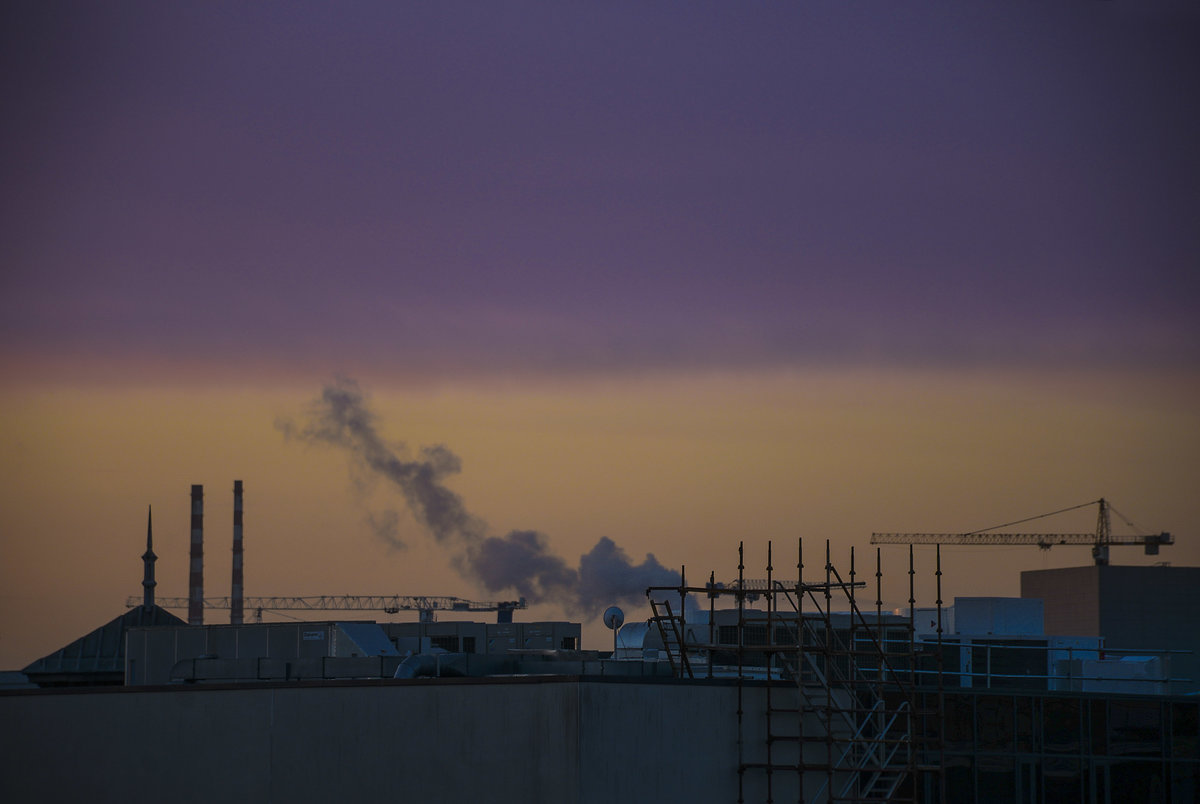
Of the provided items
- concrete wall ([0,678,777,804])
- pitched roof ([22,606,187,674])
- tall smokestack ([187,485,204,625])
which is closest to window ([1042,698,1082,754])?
concrete wall ([0,678,777,804])

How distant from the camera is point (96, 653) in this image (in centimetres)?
8319

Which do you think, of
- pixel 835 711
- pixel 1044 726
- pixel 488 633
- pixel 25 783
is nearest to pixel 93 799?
pixel 25 783

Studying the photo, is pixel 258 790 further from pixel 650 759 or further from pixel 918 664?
pixel 918 664

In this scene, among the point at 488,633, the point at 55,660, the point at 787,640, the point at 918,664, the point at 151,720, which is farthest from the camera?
the point at 55,660

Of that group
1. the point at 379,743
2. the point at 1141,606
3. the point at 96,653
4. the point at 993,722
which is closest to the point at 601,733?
the point at 379,743

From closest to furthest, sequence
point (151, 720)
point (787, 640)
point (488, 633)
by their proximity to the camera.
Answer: point (151, 720) < point (787, 640) < point (488, 633)

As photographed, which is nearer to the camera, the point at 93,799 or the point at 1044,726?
the point at 93,799

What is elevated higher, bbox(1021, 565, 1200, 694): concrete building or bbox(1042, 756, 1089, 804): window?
bbox(1021, 565, 1200, 694): concrete building

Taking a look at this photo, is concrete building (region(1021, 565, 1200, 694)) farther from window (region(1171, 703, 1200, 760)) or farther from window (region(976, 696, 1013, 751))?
window (region(976, 696, 1013, 751))

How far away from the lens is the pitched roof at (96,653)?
8188 cm

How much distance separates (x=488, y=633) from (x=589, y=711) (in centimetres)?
4673

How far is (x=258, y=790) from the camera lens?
32656mm

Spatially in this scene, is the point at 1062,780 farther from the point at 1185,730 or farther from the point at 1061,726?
the point at 1185,730

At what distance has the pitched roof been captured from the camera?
8188 centimetres
